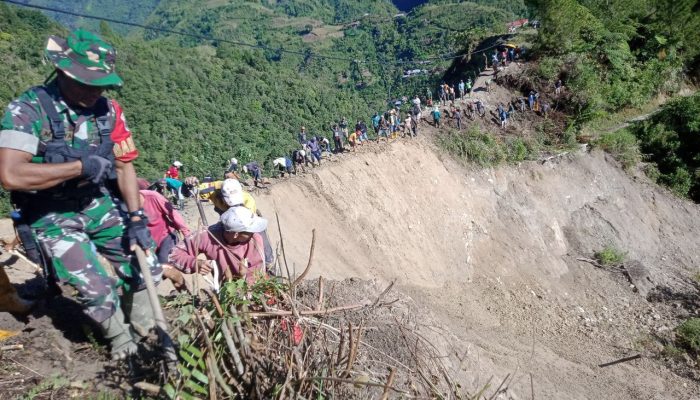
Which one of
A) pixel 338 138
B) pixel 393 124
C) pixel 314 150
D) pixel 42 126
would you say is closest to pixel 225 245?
pixel 42 126

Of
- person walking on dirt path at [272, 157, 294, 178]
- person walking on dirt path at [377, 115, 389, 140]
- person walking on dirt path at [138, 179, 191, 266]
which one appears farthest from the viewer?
person walking on dirt path at [377, 115, 389, 140]

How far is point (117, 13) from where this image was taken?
5635 inches

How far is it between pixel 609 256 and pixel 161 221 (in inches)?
529

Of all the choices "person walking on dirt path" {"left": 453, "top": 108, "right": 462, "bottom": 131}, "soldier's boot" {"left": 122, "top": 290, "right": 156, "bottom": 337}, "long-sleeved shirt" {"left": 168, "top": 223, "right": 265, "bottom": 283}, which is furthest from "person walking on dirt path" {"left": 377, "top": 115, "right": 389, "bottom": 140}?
"soldier's boot" {"left": 122, "top": 290, "right": 156, "bottom": 337}

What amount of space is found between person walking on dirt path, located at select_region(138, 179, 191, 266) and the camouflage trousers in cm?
84

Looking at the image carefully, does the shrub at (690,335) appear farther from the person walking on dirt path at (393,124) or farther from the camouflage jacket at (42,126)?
the camouflage jacket at (42,126)

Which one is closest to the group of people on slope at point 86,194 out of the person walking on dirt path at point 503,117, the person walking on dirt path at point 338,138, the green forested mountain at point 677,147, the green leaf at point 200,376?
the green leaf at point 200,376

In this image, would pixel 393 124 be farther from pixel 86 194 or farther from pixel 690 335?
pixel 86 194

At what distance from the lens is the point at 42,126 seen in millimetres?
2451

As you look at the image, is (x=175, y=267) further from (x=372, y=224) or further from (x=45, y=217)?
(x=372, y=224)

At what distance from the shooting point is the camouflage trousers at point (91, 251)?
258 cm

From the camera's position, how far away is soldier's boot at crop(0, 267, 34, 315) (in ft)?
10.8

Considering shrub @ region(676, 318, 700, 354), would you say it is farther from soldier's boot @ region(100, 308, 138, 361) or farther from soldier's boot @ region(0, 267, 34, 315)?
soldier's boot @ region(0, 267, 34, 315)

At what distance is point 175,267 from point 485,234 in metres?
11.2
